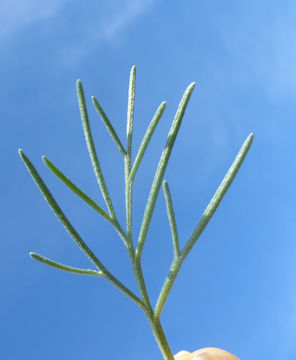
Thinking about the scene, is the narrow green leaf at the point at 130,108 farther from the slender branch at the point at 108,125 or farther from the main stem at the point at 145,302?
the main stem at the point at 145,302

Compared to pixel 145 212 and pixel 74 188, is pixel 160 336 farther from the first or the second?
pixel 74 188

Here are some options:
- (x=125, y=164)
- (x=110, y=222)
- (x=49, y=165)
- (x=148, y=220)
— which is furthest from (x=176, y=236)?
(x=49, y=165)

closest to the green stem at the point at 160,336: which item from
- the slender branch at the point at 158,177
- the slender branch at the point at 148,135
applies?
the slender branch at the point at 158,177

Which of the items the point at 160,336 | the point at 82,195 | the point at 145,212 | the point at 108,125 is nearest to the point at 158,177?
the point at 145,212

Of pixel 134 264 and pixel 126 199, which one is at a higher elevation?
pixel 126 199

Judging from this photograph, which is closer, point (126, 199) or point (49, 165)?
point (49, 165)

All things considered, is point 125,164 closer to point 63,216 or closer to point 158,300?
point 63,216

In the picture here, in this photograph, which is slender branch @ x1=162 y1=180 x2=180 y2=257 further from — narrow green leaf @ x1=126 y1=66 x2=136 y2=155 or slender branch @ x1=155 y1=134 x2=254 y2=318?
narrow green leaf @ x1=126 y1=66 x2=136 y2=155
